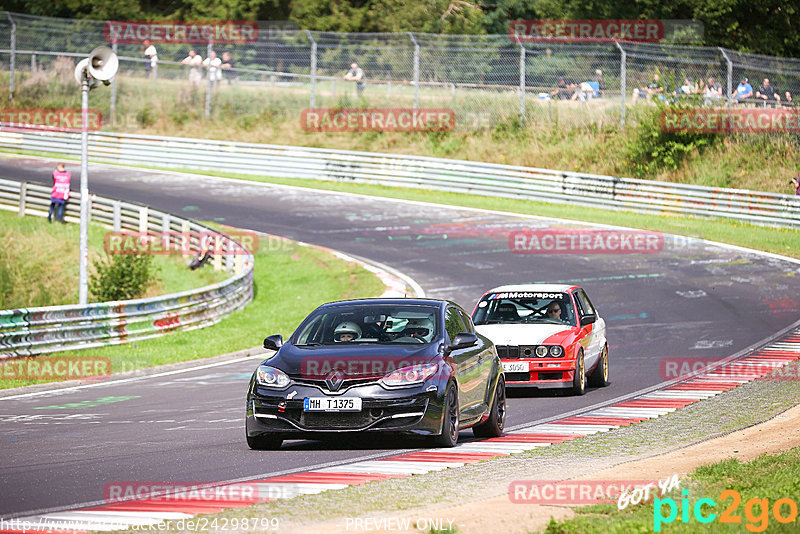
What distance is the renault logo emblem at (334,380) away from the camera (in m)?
10.3

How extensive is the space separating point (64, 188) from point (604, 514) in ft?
98.6

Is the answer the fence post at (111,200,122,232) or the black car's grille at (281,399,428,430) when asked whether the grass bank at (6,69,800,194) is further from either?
the black car's grille at (281,399,428,430)

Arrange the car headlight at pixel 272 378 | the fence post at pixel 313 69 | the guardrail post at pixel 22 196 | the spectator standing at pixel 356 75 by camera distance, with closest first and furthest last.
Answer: the car headlight at pixel 272 378 → the guardrail post at pixel 22 196 → the fence post at pixel 313 69 → the spectator standing at pixel 356 75

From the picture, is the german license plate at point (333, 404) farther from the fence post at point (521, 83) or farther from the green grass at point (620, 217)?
the fence post at point (521, 83)

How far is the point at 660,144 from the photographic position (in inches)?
1588

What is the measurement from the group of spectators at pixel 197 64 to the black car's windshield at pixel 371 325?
36.5m

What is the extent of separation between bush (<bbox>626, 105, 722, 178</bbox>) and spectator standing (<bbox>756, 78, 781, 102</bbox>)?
8.31 feet

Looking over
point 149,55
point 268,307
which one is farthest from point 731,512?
point 149,55

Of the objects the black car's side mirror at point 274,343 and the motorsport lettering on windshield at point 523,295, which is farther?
the motorsport lettering on windshield at point 523,295

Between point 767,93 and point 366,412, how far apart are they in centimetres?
3059

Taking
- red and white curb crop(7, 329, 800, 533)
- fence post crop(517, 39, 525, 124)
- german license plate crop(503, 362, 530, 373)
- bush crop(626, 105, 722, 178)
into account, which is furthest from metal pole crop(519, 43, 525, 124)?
german license plate crop(503, 362, 530, 373)

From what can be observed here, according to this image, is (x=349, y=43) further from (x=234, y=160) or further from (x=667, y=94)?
(x=667, y=94)

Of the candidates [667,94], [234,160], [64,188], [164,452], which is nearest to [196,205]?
[64,188]

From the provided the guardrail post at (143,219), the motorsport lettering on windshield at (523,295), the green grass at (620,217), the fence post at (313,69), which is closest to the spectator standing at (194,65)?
the fence post at (313,69)
